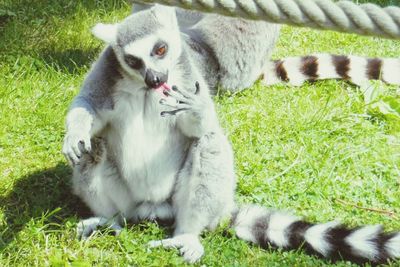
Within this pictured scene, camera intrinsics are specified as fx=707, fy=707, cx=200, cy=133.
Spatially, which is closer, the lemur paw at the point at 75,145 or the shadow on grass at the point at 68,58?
the lemur paw at the point at 75,145

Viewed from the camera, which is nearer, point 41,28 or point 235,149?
point 235,149

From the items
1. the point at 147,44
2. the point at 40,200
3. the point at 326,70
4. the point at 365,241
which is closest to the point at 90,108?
the point at 147,44

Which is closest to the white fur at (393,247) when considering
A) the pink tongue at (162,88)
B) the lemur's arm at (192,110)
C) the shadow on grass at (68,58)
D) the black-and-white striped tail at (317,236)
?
the black-and-white striped tail at (317,236)

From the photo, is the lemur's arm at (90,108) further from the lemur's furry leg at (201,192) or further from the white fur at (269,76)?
the white fur at (269,76)

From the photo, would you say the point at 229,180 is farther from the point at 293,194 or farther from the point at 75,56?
the point at 75,56

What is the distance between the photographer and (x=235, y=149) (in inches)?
181

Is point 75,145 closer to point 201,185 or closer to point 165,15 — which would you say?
point 201,185

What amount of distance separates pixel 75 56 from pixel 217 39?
113 cm

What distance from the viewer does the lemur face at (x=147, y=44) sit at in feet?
11.9

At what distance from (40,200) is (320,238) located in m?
1.60

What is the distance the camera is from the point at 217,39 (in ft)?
18.4

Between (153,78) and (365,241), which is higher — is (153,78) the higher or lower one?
the higher one

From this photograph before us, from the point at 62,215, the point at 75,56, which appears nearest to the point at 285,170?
the point at 62,215

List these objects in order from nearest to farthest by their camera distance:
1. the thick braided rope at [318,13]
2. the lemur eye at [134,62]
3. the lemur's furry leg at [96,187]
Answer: the thick braided rope at [318,13] < the lemur eye at [134,62] < the lemur's furry leg at [96,187]
